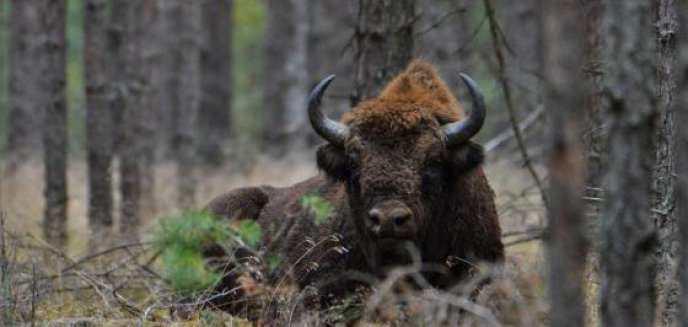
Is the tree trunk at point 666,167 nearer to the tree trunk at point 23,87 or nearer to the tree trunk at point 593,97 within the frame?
the tree trunk at point 593,97

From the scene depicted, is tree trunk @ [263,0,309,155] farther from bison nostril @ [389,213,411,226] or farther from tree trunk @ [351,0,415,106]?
bison nostril @ [389,213,411,226]

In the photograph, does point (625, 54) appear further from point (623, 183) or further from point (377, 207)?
point (377, 207)

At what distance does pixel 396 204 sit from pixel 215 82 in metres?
20.3

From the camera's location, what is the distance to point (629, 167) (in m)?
4.18

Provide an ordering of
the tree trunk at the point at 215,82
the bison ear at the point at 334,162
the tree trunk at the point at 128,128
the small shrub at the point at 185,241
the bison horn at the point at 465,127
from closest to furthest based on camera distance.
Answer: the small shrub at the point at 185,241 → the bison horn at the point at 465,127 → the bison ear at the point at 334,162 → the tree trunk at the point at 128,128 → the tree trunk at the point at 215,82

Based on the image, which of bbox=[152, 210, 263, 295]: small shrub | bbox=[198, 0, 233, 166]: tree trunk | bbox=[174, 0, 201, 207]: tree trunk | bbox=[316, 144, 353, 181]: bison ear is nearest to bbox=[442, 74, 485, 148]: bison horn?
bbox=[316, 144, 353, 181]: bison ear

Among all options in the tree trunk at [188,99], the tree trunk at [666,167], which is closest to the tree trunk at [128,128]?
the tree trunk at [188,99]

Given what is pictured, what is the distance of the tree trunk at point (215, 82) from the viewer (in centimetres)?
2564

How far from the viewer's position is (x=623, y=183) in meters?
4.18

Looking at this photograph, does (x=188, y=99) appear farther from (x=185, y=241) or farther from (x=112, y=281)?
(x=185, y=241)

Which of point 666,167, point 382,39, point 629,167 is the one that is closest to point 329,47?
point 382,39

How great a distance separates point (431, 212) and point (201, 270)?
2.13 meters

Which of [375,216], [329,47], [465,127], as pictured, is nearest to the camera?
[375,216]

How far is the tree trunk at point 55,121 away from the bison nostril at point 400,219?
518 cm
